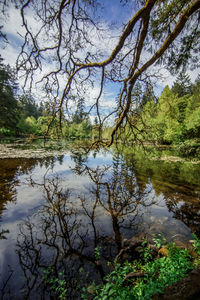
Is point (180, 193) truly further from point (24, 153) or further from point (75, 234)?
point (24, 153)

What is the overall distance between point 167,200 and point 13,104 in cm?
2952

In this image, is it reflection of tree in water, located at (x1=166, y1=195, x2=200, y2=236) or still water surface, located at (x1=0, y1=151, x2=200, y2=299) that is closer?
still water surface, located at (x1=0, y1=151, x2=200, y2=299)

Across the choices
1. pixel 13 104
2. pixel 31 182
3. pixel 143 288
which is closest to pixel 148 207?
pixel 143 288

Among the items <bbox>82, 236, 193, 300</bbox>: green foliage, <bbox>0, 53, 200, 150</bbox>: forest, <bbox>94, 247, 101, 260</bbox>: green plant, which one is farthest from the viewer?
<bbox>0, 53, 200, 150</bbox>: forest

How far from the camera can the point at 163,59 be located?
10.6ft

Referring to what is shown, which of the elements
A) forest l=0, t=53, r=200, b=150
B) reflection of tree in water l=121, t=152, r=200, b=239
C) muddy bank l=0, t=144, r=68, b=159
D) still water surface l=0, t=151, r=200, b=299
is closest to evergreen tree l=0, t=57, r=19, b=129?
forest l=0, t=53, r=200, b=150

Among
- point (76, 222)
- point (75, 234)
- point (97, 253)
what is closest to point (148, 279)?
point (97, 253)

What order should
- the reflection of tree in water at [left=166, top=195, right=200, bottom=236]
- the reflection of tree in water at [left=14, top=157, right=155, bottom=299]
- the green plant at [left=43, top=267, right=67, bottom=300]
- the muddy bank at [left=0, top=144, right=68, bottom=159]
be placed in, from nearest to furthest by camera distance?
the green plant at [left=43, top=267, right=67, bottom=300] < the reflection of tree in water at [left=14, top=157, right=155, bottom=299] < the reflection of tree in water at [left=166, top=195, right=200, bottom=236] < the muddy bank at [left=0, top=144, right=68, bottom=159]

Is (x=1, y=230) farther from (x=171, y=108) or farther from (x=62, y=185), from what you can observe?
(x=171, y=108)

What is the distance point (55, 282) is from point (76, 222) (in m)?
1.57

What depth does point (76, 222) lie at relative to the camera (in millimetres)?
3617

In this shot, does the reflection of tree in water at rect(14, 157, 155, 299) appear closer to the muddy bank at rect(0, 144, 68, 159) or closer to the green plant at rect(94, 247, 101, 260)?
the green plant at rect(94, 247, 101, 260)

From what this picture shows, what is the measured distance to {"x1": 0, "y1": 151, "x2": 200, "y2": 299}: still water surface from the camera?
2230mm

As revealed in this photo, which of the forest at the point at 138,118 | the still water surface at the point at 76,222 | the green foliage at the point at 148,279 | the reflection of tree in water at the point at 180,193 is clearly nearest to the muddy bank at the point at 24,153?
the forest at the point at 138,118
